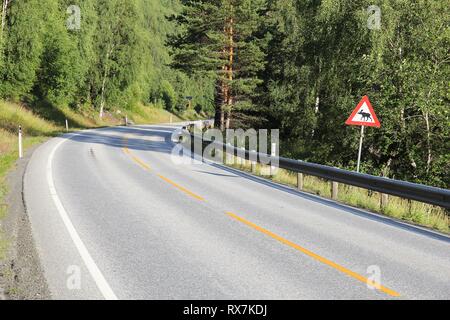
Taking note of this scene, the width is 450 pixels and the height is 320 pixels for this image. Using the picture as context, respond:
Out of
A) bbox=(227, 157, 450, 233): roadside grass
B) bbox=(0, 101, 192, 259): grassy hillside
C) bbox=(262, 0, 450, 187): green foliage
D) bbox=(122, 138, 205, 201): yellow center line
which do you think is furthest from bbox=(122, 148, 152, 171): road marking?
bbox=(262, 0, 450, 187): green foliage

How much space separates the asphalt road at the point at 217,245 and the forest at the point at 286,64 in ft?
23.7

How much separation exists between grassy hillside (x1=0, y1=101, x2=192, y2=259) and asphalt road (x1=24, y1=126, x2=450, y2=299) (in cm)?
130

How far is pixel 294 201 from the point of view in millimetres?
10945

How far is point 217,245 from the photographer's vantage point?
22.4ft

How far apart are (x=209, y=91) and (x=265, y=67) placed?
115 m

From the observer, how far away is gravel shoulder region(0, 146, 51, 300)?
193 inches

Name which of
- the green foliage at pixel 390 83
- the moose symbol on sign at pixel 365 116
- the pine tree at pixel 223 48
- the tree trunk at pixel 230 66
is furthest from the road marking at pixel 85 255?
the tree trunk at pixel 230 66

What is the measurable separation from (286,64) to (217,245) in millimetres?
23983

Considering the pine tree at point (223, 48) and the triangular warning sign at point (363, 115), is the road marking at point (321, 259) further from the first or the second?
the pine tree at point (223, 48)

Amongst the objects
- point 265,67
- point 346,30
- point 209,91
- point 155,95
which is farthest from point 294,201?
point 209,91

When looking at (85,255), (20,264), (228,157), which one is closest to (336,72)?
(228,157)

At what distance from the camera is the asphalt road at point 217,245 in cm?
521

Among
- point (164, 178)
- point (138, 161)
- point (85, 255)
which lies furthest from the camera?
point (138, 161)

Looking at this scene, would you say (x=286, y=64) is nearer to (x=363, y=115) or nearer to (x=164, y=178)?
(x=363, y=115)
